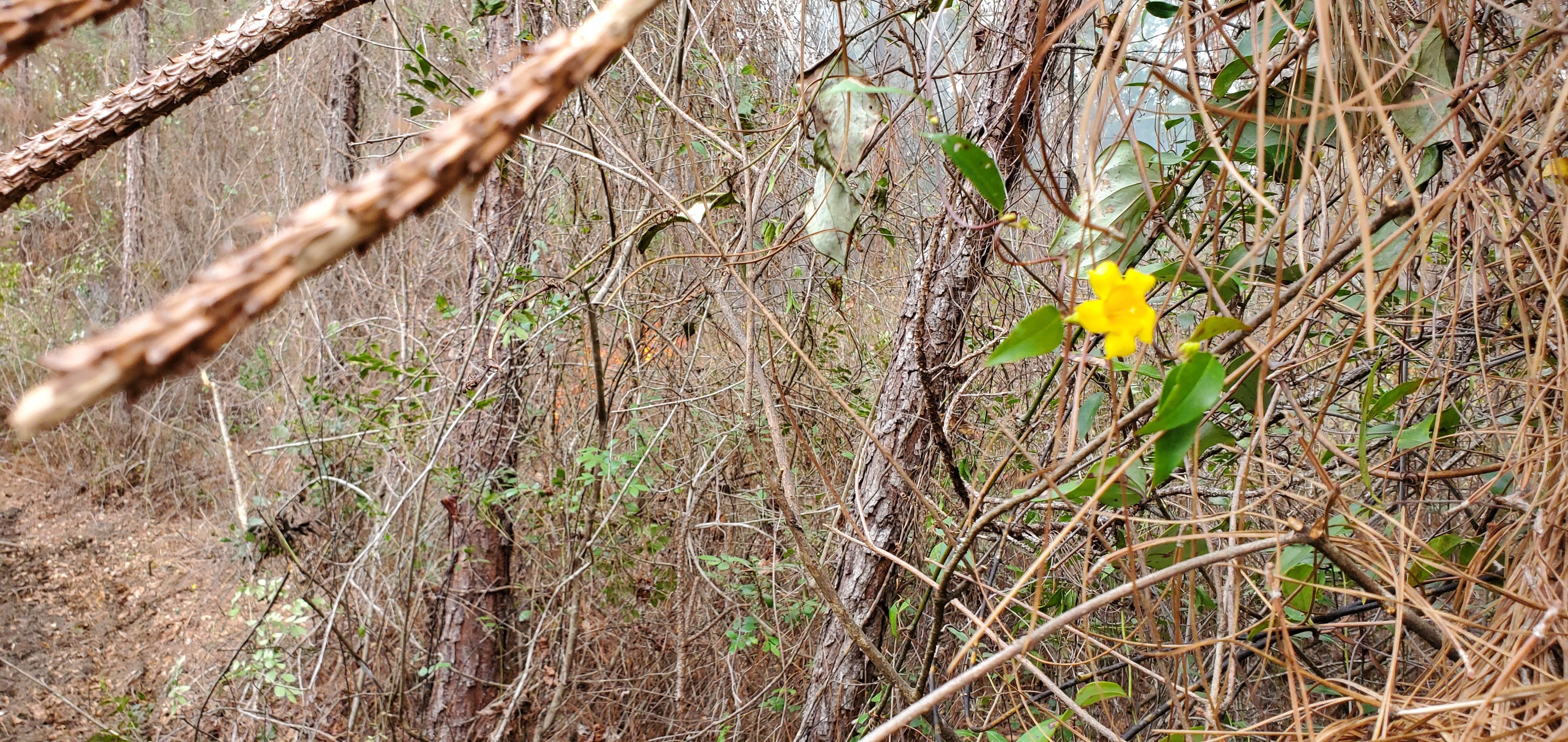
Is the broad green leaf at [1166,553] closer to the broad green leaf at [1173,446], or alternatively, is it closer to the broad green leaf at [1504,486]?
the broad green leaf at [1504,486]

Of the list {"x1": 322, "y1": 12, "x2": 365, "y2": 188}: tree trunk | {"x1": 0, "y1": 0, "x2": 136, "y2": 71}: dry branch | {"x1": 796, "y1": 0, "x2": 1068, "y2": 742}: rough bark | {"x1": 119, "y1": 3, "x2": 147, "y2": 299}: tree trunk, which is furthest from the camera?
{"x1": 119, "y1": 3, "x2": 147, "y2": 299}: tree trunk

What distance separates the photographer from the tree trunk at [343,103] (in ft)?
13.1

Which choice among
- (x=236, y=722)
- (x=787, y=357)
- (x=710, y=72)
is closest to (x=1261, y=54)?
(x=787, y=357)

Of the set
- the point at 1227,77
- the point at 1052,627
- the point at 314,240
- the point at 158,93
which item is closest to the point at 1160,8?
the point at 1227,77

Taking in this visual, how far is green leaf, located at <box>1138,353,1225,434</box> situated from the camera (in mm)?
593

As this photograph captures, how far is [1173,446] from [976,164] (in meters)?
0.29

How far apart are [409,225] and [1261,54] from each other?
306 cm

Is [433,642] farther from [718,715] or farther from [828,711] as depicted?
[828,711]

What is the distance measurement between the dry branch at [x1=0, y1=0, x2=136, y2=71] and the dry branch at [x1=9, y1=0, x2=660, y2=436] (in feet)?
0.74

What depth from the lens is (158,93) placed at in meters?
0.98

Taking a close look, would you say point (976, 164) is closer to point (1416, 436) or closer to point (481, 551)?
point (1416, 436)

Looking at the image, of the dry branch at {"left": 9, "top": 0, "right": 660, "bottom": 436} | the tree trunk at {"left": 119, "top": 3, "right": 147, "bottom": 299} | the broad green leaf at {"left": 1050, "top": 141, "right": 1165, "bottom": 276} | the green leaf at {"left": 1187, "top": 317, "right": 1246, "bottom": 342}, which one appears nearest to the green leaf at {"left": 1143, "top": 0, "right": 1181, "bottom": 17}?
the broad green leaf at {"left": 1050, "top": 141, "right": 1165, "bottom": 276}

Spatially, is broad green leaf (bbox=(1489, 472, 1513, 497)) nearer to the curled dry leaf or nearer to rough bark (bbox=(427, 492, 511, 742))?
the curled dry leaf

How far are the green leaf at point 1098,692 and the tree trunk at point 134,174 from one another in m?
6.27
